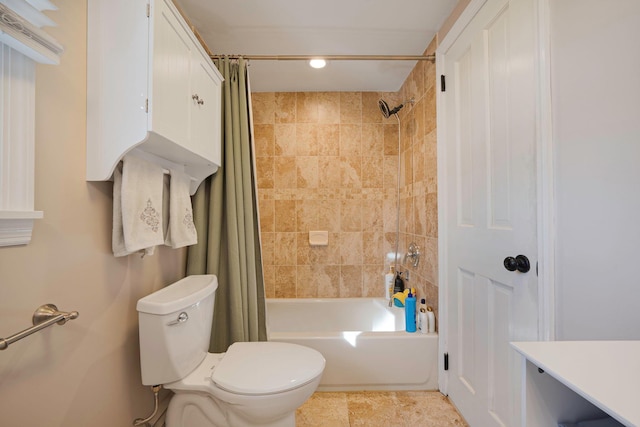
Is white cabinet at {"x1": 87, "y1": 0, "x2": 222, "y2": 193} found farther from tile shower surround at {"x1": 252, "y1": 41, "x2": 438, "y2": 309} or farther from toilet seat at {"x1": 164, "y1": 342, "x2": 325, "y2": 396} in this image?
tile shower surround at {"x1": 252, "y1": 41, "x2": 438, "y2": 309}

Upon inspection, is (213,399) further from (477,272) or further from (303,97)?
(303,97)

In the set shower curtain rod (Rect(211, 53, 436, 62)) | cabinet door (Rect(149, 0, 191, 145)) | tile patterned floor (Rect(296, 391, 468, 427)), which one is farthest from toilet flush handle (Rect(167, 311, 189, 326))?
shower curtain rod (Rect(211, 53, 436, 62))

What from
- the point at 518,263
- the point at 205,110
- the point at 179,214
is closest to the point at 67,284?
the point at 179,214

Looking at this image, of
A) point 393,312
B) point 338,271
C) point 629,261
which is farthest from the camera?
point 338,271

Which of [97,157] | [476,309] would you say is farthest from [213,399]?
[476,309]

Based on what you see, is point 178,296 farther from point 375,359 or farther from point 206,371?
point 375,359

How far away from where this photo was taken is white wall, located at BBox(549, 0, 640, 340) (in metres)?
0.74

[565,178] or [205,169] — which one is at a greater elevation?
[205,169]

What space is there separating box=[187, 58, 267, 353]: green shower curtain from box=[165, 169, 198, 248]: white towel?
18 cm

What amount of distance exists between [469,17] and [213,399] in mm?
2170

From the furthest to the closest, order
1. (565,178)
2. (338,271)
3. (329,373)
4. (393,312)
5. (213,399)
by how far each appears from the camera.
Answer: (338,271) → (393,312) → (329,373) → (213,399) → (565,178)

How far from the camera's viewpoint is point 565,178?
3.00ft

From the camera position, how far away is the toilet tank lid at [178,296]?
108 cm

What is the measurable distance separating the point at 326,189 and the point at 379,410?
65.8 inches
